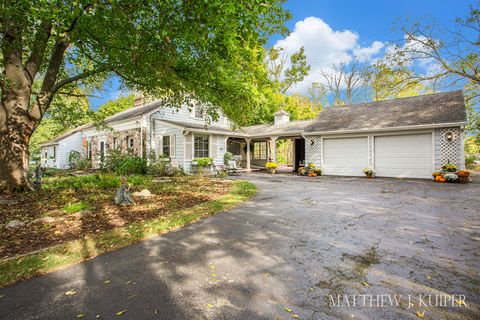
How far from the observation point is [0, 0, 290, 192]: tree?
175 inches

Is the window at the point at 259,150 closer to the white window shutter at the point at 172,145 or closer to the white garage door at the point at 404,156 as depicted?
the white window shutter at the point at 172,145

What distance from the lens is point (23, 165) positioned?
731 cm

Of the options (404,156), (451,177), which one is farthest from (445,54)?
(451,177)

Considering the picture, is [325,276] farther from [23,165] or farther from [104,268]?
[23,165]

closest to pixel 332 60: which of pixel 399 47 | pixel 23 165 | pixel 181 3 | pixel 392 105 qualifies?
pixel 399 47

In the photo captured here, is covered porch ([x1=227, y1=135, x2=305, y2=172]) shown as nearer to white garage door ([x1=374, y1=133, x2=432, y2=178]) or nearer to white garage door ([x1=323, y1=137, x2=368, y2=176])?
white garage door ([x1=323, y1=137, x2=368, y2=176])

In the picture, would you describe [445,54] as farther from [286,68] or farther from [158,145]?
[158,145]

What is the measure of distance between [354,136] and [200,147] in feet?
30.9

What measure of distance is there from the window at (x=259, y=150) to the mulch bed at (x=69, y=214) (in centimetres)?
1586

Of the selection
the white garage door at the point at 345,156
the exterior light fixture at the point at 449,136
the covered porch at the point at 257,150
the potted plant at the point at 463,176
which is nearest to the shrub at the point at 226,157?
the covered porch at the point at 257,150

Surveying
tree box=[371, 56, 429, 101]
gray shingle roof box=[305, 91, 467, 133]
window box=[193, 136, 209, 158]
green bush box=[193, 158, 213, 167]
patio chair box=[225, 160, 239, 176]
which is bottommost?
patio chair box=[225, 160, 239, 176]

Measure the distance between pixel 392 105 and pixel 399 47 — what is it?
15.7 feet

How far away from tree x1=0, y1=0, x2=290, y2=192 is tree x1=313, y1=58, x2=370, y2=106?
77.7 feet

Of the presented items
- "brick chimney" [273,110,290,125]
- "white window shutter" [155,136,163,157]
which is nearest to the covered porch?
"brick chimney" [273,110,290,125]
